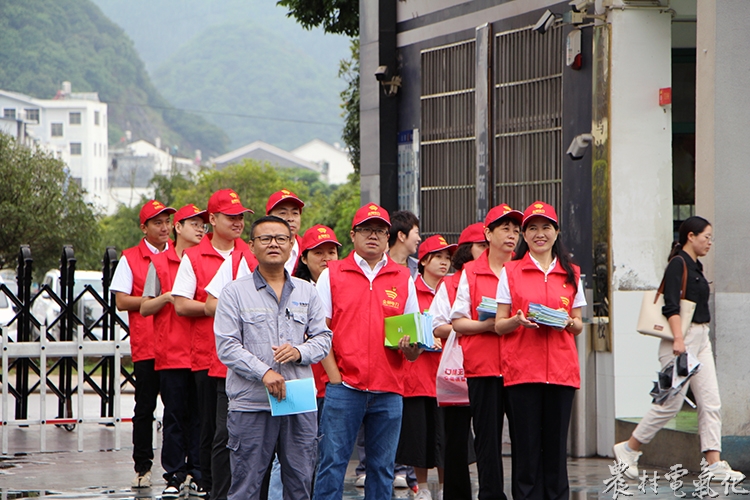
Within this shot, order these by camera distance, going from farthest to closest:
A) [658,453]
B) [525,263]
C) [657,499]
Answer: [658,453]
[657,499]
[525,263]

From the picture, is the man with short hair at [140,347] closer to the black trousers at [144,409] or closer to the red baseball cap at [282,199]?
the black trousers at [144,409]

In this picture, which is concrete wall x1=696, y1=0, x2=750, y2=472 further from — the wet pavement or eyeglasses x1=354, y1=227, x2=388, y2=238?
eyeglasses x1=354, y1=227, x2=388, y2=238

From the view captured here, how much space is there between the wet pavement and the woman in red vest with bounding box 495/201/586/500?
4.72 ft

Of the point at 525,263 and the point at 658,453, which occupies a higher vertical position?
the point at 525,263

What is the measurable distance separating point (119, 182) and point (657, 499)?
521 ft

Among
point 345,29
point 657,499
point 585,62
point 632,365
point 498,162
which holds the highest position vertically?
point 345,29

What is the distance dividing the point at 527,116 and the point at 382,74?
2.99m

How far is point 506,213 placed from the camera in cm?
783

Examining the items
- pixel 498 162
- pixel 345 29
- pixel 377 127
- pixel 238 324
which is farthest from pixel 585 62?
pixel 345 29

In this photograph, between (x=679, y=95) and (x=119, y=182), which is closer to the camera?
(x=679, y=95)

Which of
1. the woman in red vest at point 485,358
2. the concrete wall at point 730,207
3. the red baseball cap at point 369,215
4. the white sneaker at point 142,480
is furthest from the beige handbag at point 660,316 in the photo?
the white sneaker at point 142,480

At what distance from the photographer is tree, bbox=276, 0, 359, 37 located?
66.9 feet

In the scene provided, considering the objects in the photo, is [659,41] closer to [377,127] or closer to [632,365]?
[632,365]

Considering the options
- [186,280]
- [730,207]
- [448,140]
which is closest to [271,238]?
[186,280]
